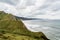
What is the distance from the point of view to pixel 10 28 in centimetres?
5178

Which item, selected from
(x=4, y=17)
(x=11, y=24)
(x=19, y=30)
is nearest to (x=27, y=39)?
(x=19, y=30)

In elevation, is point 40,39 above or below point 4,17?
below

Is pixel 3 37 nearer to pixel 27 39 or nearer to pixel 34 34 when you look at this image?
pixel 27 39

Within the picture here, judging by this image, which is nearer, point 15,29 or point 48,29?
point 15,29

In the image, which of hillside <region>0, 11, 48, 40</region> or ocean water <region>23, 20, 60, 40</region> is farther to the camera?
ocean water <region>23, 20, 60, 40</region>

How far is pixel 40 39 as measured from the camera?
47094mm

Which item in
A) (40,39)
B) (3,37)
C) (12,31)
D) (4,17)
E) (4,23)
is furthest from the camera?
(4,17)

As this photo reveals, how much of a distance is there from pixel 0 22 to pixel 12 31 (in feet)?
21.7

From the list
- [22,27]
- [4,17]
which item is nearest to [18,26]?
[22,27]

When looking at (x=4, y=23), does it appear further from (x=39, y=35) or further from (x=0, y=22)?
(x=39, y=35)

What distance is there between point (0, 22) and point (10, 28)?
4.92m

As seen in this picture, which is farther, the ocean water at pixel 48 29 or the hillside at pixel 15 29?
the ocean water at pixel 48 29

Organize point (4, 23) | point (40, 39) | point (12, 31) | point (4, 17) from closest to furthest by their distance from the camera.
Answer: point (40, 39)
point (12, 31)
point (4, 23)
point (4, 17)

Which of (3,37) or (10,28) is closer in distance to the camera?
(3,37)
